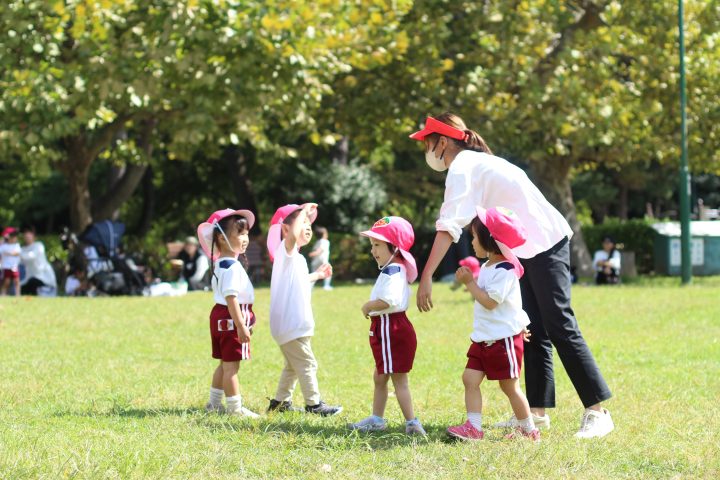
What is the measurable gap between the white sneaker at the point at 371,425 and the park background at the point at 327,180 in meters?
0.20

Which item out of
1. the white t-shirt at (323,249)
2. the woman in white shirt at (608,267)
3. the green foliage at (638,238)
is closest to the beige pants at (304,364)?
the white t-shirt at (323,249)

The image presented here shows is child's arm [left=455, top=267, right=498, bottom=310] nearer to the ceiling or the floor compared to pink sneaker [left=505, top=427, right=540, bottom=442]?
nearer to the ceiling

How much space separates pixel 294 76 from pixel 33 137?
4965mm

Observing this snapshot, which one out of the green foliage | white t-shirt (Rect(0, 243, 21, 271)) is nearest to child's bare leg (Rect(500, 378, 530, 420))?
white t-shirt (Rect(0, 243, 21, 271))

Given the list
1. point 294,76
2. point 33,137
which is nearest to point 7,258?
point 33,137

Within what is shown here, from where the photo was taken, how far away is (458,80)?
25.4 meters

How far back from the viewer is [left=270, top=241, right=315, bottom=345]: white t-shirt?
24.3 ft

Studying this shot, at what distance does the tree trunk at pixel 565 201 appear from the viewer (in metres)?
29.0

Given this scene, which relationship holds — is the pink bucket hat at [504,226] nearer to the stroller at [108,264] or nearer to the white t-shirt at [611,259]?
the stroller at [108,264]

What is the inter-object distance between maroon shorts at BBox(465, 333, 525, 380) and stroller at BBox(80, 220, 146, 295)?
1719 centimetres

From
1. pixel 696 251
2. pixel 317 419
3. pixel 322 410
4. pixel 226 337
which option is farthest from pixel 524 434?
pixel 696 251

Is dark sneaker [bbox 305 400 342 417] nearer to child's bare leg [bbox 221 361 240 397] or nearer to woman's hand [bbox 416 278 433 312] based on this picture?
child's bare leg [bbox 221 361 240 397]

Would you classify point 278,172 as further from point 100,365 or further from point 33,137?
point 100,365

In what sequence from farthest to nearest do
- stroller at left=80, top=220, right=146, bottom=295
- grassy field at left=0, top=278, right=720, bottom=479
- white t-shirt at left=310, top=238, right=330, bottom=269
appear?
white t-shirt at left=310, top=238, right=330, bottom=269, stroller at left=80, top=220, right=146, bottom=295, grassy field at left=0, top=278, right=720, bottom=479
